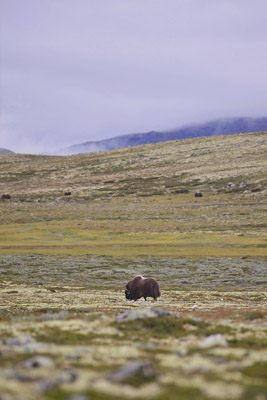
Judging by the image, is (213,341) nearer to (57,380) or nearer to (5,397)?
(57,380)

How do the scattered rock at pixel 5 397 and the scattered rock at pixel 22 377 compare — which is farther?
the scattered rock at pixel 22 377

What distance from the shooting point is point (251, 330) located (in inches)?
774

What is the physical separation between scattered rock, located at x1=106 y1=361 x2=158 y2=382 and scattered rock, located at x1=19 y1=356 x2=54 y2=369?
204cm

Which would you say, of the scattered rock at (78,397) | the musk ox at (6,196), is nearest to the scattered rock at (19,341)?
the scattered rock at (78,397)

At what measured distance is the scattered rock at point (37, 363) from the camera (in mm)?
12672

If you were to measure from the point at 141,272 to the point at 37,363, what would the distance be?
49.8m

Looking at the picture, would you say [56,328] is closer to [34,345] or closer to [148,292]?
[34,345]

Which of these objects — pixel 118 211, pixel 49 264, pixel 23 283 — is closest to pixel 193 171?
pixel 118 211

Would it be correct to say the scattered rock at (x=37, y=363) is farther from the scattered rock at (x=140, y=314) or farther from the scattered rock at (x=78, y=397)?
the scattered rock at (x=140, y=314)

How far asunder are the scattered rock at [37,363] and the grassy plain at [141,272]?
24 centimetres

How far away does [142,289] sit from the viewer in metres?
42.1

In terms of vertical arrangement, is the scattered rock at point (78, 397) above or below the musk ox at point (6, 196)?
below

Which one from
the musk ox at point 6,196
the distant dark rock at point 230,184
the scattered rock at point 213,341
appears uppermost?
the musk ox at point 6,196

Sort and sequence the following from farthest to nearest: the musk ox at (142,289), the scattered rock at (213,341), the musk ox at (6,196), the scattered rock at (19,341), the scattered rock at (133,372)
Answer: the musk ox at (6,196) → the musk ox at (142,289) → the scattered rock at (213,341) → the scattered rock at (19,341) → the scattered rock at (133,372)
